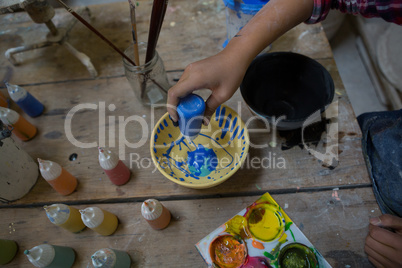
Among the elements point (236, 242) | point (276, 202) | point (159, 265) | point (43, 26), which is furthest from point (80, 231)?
point (43, 26)

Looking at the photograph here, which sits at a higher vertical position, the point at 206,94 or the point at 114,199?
the point at 206,94

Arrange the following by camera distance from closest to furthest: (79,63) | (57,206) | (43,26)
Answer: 1. (57,206)
2. (79,63)
3. (43,26)

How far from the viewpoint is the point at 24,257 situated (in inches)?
27.4

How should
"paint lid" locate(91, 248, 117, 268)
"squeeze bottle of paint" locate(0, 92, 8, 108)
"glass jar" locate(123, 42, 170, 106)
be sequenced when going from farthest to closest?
"squeeze bottle of paint" locate(0, 92, 8, 108)
"glass jar" locate(123, 42, 170, 106)
"paint lid" locate(91, 248, 117, 268)

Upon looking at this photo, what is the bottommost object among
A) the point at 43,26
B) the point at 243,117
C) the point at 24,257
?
the point at 24,257

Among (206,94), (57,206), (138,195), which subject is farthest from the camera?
(206,94)

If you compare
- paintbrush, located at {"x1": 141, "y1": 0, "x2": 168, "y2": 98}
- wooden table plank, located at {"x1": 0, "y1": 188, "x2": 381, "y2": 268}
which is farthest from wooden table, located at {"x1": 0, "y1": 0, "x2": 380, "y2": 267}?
paintbrush, located at {"x1": 141, "y1": 0, "x2": 168, "y2": 98}

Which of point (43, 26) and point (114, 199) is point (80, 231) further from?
point (43, 26)

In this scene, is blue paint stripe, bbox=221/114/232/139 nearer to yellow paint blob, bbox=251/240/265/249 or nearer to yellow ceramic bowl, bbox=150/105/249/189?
yellow ceramic bowl, bbox=150/105/249/189

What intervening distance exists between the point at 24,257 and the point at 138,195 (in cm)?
31

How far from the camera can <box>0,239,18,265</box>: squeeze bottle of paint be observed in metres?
0.67

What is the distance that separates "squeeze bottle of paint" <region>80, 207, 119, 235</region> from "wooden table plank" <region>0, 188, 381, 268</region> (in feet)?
0.09

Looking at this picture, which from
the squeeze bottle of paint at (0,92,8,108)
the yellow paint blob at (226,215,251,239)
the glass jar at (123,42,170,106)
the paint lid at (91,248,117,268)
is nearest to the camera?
the paint lid at (91,248,117,268)

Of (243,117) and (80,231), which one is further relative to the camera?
(243,117)
